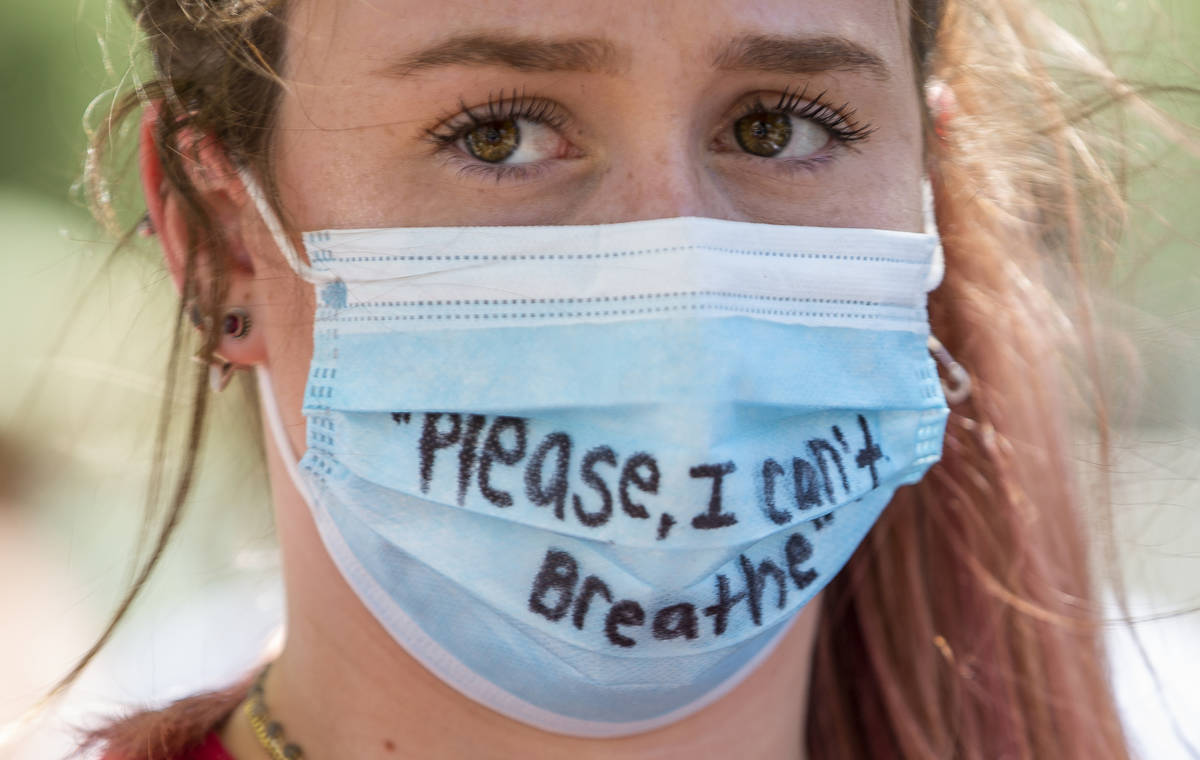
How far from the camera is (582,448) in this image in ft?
4.92

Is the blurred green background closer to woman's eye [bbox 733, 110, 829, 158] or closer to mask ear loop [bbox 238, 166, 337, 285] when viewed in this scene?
mask ear loop [bbox 238, 166, 337, 285]

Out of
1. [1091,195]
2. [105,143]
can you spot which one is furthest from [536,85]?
[1091,195]

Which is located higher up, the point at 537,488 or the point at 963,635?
the point at 537,488

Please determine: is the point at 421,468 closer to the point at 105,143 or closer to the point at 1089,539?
the point at 105,143

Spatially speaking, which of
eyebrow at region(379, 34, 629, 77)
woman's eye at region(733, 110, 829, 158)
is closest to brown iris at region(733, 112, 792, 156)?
woman's eye at region(733, 110, 829, 158)

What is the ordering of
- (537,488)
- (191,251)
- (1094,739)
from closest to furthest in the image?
(537,488)
(191,251)
(1094,739)

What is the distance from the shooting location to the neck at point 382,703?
1672 millimetres

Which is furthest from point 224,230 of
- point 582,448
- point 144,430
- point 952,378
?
point 952,378

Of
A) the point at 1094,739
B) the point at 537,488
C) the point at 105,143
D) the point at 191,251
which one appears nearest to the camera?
the point at 537,488

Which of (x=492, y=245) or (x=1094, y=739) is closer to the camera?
(x=492, y=245)

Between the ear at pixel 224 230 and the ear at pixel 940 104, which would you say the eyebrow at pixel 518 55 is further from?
the ear at pixel 940 104

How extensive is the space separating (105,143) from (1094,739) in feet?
6.96

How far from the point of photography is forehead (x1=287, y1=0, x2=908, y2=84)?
1498mm

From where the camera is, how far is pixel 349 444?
160cm
